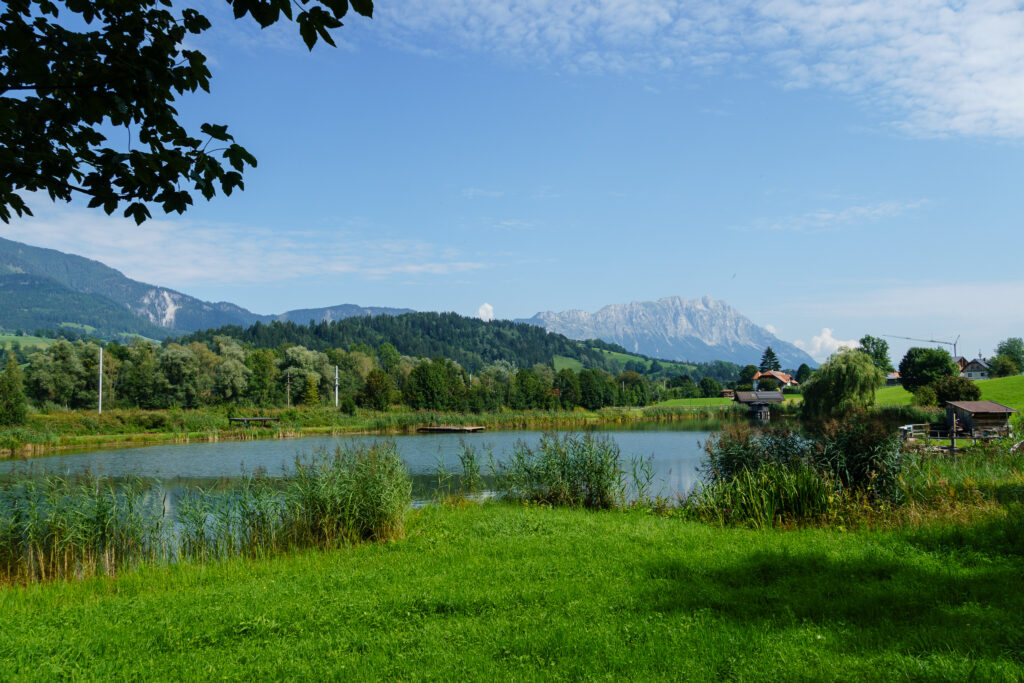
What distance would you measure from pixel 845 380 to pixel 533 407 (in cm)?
4122

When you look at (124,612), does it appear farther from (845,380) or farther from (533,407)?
(533,407)

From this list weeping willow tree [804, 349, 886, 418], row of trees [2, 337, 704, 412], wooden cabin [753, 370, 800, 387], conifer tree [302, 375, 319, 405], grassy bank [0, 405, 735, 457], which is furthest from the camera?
wooden cabin [753, 370, 800, 387]

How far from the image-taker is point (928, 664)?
4.51m

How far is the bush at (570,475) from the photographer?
1327 cm

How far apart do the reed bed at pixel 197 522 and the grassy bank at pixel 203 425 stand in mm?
31979

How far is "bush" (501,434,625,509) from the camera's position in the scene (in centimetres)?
1327

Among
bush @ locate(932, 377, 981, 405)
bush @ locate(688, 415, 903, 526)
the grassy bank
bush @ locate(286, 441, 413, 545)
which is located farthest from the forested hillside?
bush @ locate(688, 415, 903, 526)

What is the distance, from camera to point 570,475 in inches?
535

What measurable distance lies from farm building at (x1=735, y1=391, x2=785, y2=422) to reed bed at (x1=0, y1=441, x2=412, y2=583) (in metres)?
69.6

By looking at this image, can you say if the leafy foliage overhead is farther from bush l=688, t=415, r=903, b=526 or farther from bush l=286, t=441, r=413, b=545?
bush l=688, t=415, r=903, b=526

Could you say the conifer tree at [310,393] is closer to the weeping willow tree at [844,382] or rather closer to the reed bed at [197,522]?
the weeping willow tree at [844,382]

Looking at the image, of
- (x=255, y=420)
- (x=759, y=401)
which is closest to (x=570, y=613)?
(x=255, y=420)

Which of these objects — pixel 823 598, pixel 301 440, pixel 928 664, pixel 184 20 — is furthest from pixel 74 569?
pixel 301 440

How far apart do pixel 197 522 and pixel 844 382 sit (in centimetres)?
4947
